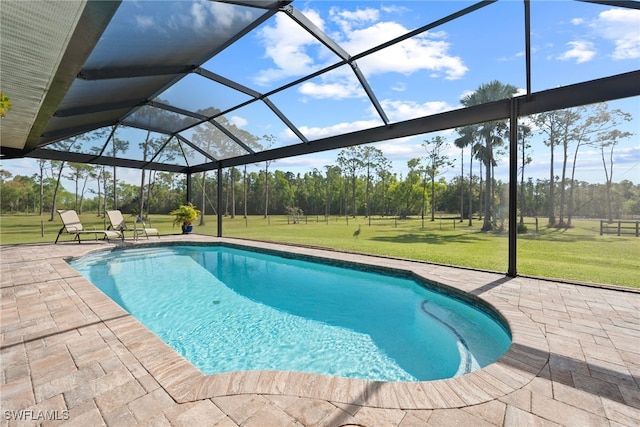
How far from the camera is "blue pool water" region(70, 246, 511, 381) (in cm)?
292

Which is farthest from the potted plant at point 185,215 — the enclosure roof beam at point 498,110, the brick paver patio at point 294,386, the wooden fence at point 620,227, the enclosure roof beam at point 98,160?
the wooden fence at point 620,227

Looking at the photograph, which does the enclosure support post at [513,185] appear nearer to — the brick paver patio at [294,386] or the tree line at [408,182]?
the tree line at [408,182]

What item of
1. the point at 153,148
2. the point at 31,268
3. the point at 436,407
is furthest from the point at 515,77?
the point at 153,148

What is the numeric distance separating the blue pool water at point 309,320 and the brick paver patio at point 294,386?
655mm

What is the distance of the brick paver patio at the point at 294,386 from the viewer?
62.1 inches

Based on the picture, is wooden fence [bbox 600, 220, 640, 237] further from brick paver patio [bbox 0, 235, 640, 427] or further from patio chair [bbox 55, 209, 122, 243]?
patio chair [bbox 55, 209, 122, 243]

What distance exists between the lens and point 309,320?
4.07 meters

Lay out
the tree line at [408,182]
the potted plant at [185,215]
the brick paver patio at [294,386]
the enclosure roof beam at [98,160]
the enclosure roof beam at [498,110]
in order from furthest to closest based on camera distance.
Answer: the potted plant at [185,215], the enclosure roof beam at [98,160], the tree line at [408,182], the enclosure roof beam at [498,110], the brick paver patio at [294,386]

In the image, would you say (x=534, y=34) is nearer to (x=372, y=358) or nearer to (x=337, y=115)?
(x=337, y=115)

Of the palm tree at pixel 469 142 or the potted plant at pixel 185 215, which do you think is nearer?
the potted plant at pixel 185 215

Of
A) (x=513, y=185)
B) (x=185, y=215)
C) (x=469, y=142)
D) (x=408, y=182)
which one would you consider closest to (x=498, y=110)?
(x=513, y=185)

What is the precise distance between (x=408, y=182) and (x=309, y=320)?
26.3 meters

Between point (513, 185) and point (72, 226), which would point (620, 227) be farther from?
point (72, 226)

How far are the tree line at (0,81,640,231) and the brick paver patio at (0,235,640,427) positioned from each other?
319 centimetres
